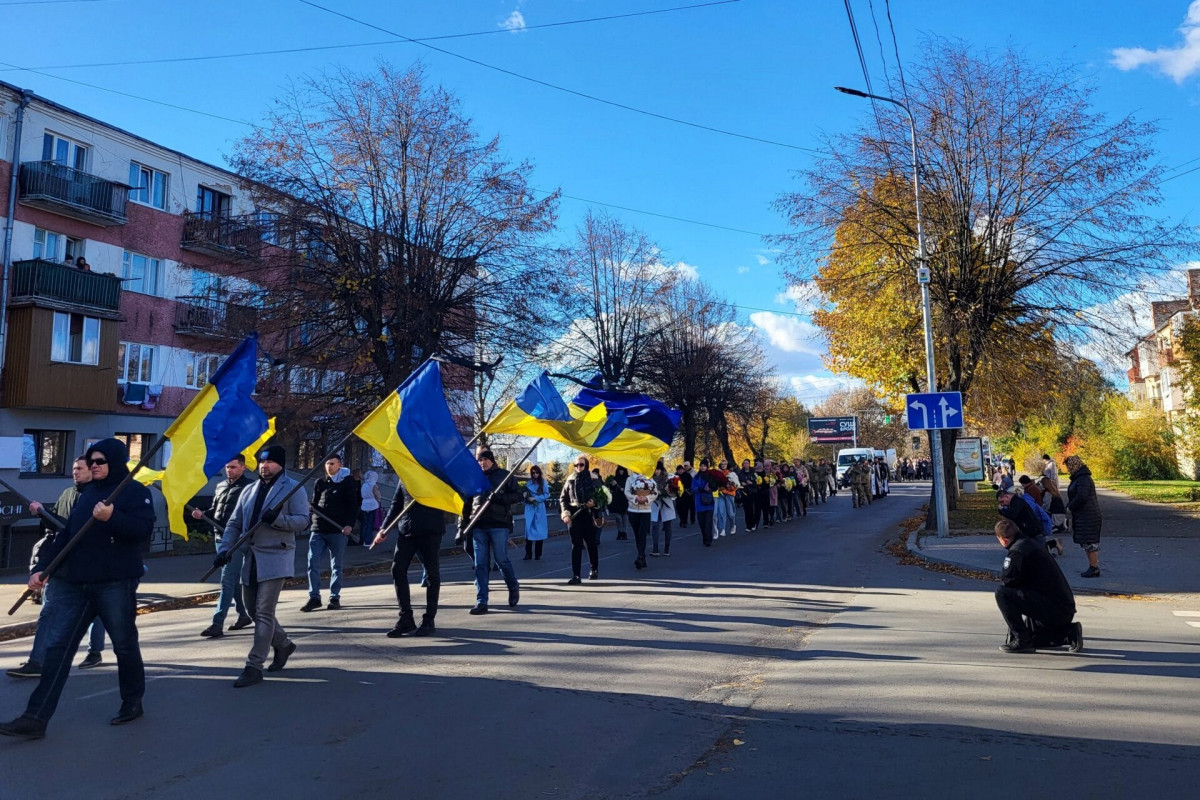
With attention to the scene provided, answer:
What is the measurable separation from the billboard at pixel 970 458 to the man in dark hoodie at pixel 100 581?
113ft

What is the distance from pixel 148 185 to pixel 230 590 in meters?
23.1

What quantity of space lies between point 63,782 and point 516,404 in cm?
673

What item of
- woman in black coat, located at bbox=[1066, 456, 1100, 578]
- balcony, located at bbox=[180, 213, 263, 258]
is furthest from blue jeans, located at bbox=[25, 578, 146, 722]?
balcony, located at bbox=[180, 213, 263, 258]

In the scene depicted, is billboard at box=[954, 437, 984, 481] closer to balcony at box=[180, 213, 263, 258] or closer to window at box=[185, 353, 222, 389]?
balcony at box=[180, 213, 263, 258]

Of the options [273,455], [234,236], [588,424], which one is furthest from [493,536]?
[234,236]

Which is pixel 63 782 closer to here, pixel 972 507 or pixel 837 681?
pixel 837 681

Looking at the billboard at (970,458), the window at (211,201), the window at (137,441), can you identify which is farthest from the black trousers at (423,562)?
the billboard at (970,458)

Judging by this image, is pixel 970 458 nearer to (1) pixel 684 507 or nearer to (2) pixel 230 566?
(1) pixel 684 507

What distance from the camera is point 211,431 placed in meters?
7.36

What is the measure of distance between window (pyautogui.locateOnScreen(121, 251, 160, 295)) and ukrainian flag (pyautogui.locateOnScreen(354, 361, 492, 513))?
72.5ft

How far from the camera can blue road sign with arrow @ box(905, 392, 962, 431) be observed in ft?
58.4

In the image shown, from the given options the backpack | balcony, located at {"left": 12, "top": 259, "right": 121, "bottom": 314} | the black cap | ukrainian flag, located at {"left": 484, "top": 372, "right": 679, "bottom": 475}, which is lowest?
the backpack

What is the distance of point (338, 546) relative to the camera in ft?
35.4

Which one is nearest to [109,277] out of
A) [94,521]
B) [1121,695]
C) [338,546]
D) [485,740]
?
[338,546]
